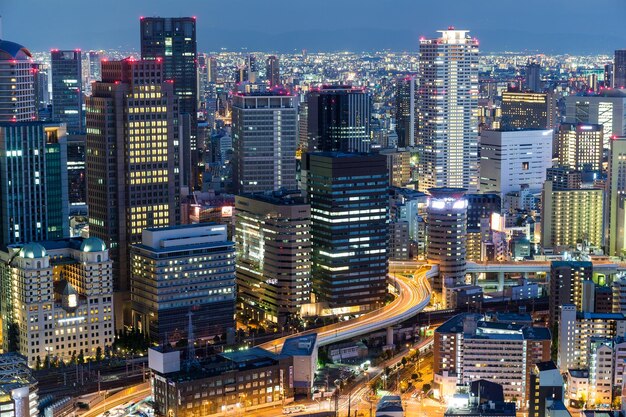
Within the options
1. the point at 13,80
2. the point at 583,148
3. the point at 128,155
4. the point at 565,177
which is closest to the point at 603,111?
the point at 583,148

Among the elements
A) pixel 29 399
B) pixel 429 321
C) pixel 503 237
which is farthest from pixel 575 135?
pixel 29 399

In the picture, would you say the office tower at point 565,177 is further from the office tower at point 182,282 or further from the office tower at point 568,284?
the office tower at point 182,282

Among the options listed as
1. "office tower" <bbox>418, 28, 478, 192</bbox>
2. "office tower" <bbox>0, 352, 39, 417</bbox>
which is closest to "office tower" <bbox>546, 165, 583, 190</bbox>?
"office tower" <bbox>418, 28, 478, 192</bbox>

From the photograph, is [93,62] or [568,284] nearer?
[568,284]

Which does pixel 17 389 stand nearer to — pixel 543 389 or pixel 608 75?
pixel 543 389

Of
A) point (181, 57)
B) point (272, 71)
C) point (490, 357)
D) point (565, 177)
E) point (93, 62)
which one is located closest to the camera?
point (490, 357)
